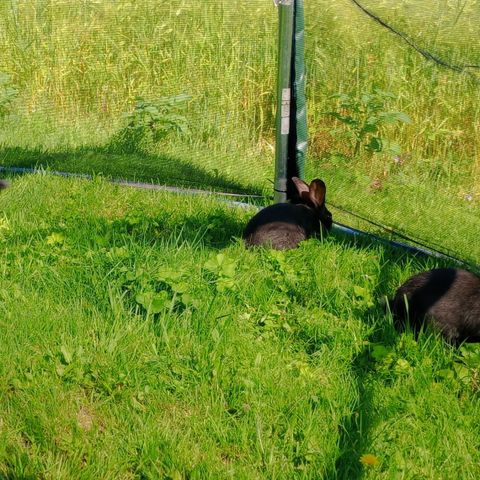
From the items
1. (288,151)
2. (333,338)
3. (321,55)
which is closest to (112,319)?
(333,338)

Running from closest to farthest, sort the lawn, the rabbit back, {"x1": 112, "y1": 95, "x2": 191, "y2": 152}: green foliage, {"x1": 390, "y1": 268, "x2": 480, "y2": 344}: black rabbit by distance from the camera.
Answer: the lawn → {"x1": 390, "y1": 268, "x2": 480, "y2": 344}: black rabbit → the rabbit back → {"x1": 112, "y1": 95, "x2": 191, "y2": 152}: green foliage

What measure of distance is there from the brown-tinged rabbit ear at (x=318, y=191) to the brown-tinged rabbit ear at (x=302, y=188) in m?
0.03

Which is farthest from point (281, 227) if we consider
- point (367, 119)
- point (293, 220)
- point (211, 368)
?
point (211, 368)

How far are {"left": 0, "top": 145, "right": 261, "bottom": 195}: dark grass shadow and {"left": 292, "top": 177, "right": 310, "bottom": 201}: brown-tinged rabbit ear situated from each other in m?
0.74

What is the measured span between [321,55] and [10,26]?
9.62ft

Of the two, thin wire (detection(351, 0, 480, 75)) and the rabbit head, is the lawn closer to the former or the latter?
thin wire (detection(351, 0, 480, 75))

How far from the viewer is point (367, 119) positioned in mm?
5875

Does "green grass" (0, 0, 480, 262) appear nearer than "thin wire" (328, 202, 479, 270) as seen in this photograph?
No

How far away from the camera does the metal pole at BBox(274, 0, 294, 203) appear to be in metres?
5.55

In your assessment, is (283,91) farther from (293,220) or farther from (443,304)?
(443,304)

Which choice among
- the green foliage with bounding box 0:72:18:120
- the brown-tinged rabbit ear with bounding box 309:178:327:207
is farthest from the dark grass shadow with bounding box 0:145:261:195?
the brown-tinged rabbit ear with bounding box 309:178:327:207

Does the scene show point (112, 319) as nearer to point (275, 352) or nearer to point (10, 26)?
point (275, 352)

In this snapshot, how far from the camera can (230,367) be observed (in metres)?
Result: 3.49

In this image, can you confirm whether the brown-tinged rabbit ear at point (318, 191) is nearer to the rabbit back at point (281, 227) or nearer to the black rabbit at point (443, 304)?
the rabbit back at point (281, 227)
